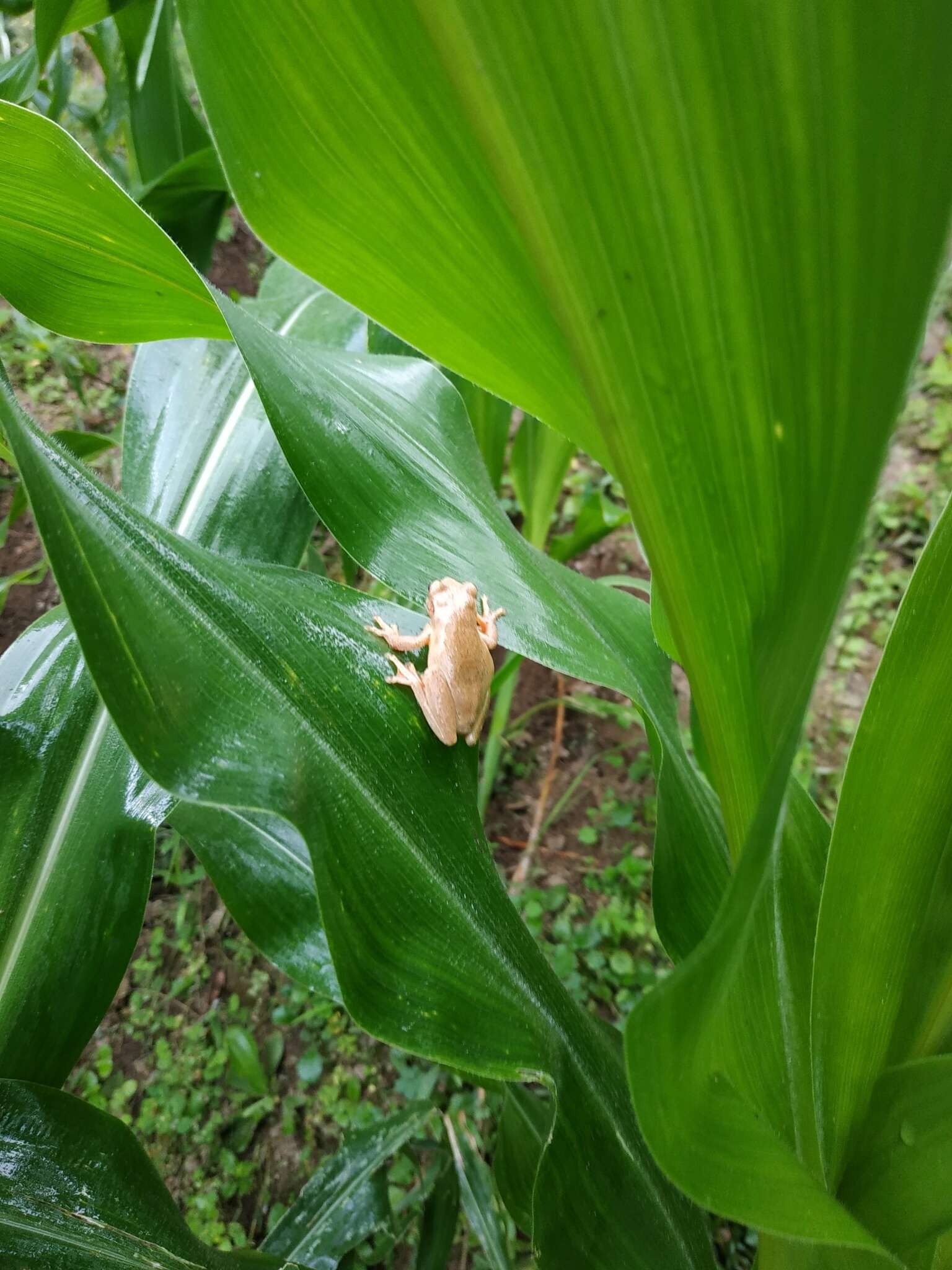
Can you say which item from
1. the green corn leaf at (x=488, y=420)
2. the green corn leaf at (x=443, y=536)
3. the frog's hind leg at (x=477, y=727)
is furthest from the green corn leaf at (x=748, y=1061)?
the green corn leaf at (x=488, y=420)

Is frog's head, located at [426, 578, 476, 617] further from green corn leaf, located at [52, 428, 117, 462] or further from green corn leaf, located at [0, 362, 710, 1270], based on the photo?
green corn leaf, located at [52, 428, 117, 462]

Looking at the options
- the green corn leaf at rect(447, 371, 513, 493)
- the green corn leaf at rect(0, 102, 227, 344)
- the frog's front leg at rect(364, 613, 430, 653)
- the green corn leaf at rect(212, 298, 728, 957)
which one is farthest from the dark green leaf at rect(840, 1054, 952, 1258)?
the green corn leaf at rect(447, 371, 513, 493)

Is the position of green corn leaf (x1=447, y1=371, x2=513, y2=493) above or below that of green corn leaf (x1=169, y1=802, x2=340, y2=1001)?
above

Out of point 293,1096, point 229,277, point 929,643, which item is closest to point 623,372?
point 929,643

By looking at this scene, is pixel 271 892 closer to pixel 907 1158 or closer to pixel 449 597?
pixel 449 597

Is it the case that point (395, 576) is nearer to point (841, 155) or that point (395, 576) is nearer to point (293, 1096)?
point (841, 155)

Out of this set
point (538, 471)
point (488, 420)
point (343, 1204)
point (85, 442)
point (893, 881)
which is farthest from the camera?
point (538, 471)

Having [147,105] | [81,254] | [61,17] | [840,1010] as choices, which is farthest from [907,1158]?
[147,105]

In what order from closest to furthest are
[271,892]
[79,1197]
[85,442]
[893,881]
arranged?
[893,881], [79,1197], [271,892], [85,442]
